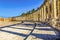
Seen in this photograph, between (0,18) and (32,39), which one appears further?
(0,18)

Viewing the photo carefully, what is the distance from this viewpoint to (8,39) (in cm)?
686

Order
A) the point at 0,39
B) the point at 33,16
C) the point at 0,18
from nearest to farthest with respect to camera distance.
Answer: the point at 0,39, the point at 0,18, the point at 33,16

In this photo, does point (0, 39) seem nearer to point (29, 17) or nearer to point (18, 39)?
point (18, 39)

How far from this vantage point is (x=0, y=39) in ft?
22.2

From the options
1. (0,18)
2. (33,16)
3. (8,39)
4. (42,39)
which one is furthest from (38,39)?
(33,16)

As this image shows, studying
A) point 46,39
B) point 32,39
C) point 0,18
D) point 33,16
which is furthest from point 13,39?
point 33,16

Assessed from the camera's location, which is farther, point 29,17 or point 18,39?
point 29,17

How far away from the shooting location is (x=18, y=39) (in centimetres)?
686

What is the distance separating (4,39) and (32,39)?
1023 mm

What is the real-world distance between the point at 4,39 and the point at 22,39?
656mm

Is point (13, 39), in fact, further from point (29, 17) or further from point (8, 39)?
point (29, 17)

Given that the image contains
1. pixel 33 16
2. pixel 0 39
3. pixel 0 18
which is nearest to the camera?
pixel 0 39

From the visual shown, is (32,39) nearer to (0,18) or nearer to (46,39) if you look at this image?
(46,39)

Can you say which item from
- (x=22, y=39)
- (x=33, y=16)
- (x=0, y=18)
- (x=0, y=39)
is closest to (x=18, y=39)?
(x=22, y=39)
